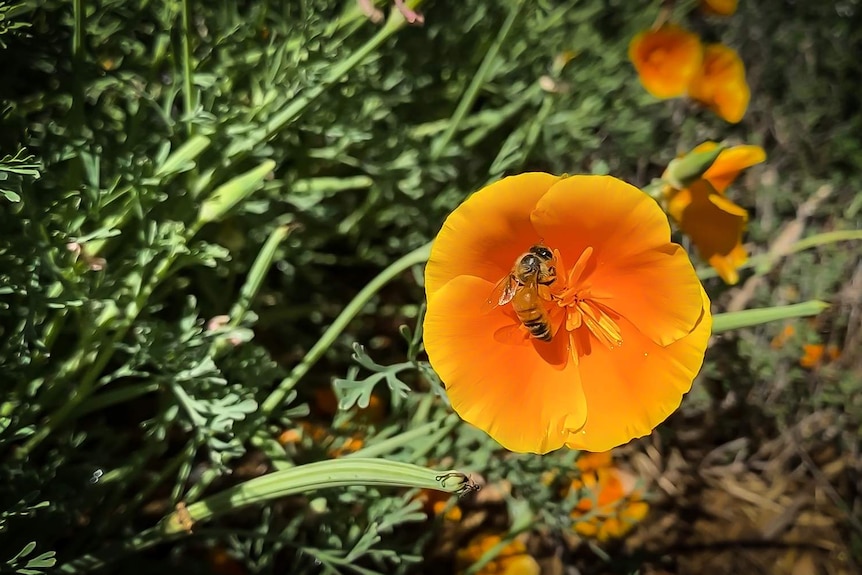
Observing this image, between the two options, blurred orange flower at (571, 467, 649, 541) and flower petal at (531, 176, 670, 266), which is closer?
flower petal at (531, 176, 670, 266)

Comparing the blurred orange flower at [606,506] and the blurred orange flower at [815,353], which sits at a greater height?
the blurred orange flower at [606,506]

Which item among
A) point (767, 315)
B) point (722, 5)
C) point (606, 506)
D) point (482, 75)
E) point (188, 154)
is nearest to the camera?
point (767, 315)

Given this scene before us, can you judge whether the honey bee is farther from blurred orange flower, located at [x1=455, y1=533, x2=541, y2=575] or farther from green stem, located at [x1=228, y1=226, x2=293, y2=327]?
blurred orange flower, located at [x1=455, y1=533, x2=541, y2=575]

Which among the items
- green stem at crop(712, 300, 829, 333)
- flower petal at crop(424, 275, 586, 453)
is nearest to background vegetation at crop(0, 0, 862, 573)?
flower petal at crop(424, 275, 586, 453)

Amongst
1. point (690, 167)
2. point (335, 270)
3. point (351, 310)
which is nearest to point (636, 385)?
point (690, 167)

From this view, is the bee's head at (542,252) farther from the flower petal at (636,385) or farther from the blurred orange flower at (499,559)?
the blurred orange flower at (499,559)

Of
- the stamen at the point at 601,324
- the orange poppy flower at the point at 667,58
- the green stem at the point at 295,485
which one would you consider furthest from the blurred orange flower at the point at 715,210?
the green stem at the point at 295,485

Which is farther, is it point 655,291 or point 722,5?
point 722,5

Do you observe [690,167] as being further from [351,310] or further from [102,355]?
[102,355]
